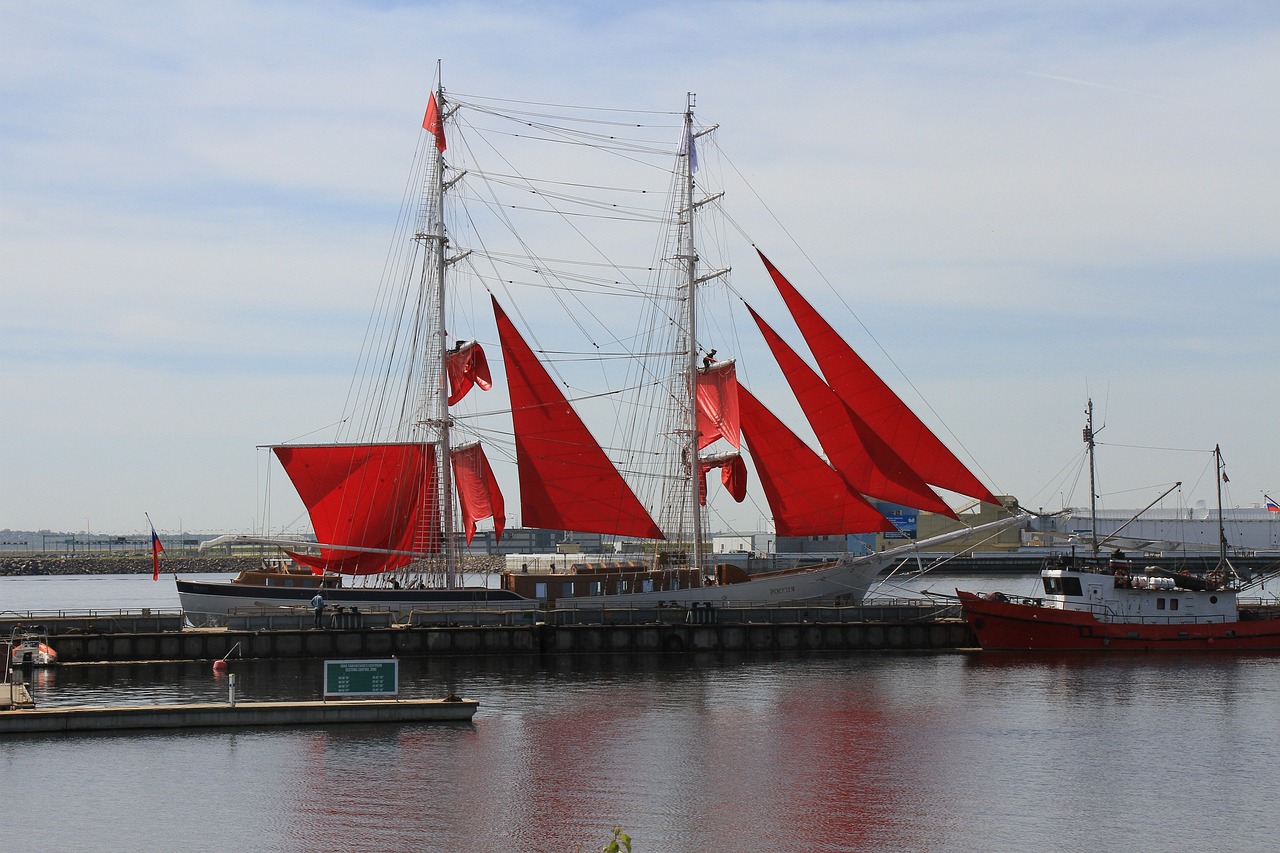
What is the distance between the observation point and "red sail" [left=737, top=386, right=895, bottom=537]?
64562 millimetres

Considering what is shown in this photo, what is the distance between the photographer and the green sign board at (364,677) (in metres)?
41.8

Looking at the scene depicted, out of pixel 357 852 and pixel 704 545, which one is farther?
pixel 704 545

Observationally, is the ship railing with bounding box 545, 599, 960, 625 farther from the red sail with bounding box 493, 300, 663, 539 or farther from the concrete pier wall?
the red sail with bounding box 493, 300, 663, 539

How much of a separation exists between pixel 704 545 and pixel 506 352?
43.9ft

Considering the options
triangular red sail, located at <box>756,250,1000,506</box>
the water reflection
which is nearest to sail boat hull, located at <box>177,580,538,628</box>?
the water reflection

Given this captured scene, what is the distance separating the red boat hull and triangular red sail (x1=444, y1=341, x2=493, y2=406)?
Answer: 23895mm

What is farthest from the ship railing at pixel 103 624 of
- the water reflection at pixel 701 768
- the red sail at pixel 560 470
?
the red sail at pixel 560 470

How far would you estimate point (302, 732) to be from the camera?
39844 millimetres

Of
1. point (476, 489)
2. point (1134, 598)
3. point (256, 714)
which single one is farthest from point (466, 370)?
Answer: point (1134, 598)

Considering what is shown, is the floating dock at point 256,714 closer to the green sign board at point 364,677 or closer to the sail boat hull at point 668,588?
the green sign board at point 364,677

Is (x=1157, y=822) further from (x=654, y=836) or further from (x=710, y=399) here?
(x=710, y=399)

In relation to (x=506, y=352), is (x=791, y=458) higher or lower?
lower

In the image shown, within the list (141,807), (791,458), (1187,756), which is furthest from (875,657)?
(141,807)

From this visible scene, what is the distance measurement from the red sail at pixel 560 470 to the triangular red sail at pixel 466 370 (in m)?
1.32
